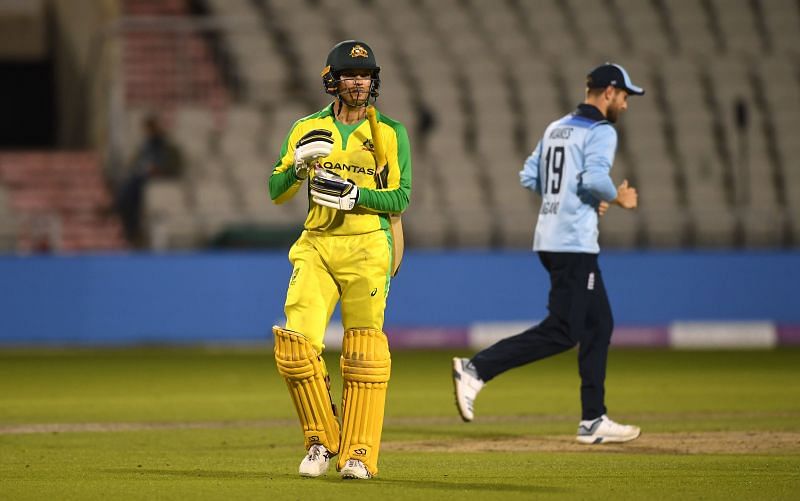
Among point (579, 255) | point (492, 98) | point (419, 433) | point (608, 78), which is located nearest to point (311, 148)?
point (579, 255)

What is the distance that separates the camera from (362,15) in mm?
22766

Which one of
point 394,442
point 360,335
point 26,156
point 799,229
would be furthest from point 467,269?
point 360,335

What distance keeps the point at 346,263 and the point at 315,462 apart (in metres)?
0.96

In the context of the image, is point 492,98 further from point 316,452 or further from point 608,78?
point 316,452

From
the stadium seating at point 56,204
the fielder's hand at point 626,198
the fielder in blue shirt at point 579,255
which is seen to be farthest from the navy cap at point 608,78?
the stadium seating at point 56,204

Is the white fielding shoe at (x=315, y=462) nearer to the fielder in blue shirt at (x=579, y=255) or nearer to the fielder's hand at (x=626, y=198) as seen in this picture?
the fielder in blue shirt at (x=579, y=255)

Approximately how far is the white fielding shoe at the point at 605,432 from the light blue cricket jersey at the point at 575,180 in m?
1.04

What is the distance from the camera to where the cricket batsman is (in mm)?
7289

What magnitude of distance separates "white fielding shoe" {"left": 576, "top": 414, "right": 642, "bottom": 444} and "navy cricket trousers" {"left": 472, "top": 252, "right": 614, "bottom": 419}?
69 millimetres

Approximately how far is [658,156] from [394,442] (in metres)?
12.5

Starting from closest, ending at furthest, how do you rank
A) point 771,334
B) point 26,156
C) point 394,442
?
point 394,442 → point 771,334 → point 26,156

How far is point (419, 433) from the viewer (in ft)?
32.6

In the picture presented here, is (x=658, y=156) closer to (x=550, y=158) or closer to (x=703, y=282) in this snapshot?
(x=703, y=282)

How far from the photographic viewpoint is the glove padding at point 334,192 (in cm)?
716
